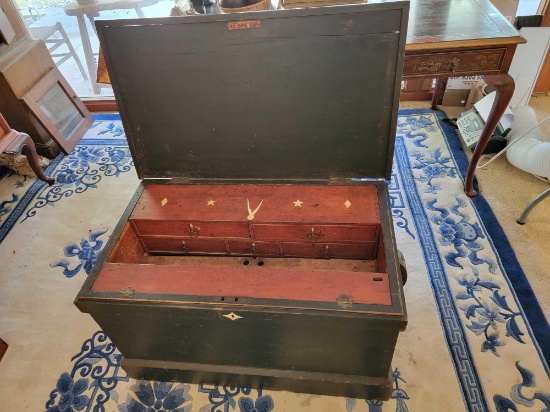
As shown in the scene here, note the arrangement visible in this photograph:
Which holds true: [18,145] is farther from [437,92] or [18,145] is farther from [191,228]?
[437,92]

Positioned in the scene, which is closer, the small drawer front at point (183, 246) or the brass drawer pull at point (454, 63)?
the small drawer front at point (183, 246)

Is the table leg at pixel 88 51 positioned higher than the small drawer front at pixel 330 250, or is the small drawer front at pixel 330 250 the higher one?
the table leg at pixel 88 51

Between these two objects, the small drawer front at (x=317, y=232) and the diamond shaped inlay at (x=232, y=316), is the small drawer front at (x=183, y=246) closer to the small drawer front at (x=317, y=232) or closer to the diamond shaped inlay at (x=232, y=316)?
the small drawer front at (x=317, y=232)

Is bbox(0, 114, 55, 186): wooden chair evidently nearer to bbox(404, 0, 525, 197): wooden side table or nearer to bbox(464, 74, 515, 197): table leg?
bbox(404, 0, 525, 197): wooden side table

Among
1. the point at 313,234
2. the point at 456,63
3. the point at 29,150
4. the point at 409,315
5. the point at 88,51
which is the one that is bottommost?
the point at 409,315

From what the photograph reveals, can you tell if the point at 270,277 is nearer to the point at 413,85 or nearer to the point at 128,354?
the point at 128,354

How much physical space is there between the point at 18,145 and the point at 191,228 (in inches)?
54.8

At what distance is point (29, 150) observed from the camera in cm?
222

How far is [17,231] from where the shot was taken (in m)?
2.12

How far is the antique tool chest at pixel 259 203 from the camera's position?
1074 mm

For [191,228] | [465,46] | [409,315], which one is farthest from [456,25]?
[191,228]

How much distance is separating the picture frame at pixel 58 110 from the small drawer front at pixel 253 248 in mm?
1781

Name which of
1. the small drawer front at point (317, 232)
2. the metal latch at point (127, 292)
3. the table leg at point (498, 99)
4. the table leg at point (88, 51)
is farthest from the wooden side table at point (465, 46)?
the table leg at point (88, 51)

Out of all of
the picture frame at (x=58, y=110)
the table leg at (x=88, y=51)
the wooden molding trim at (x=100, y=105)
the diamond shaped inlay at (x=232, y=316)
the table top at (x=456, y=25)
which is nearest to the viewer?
the diamond shaped inlay at (x=232, y=316)
